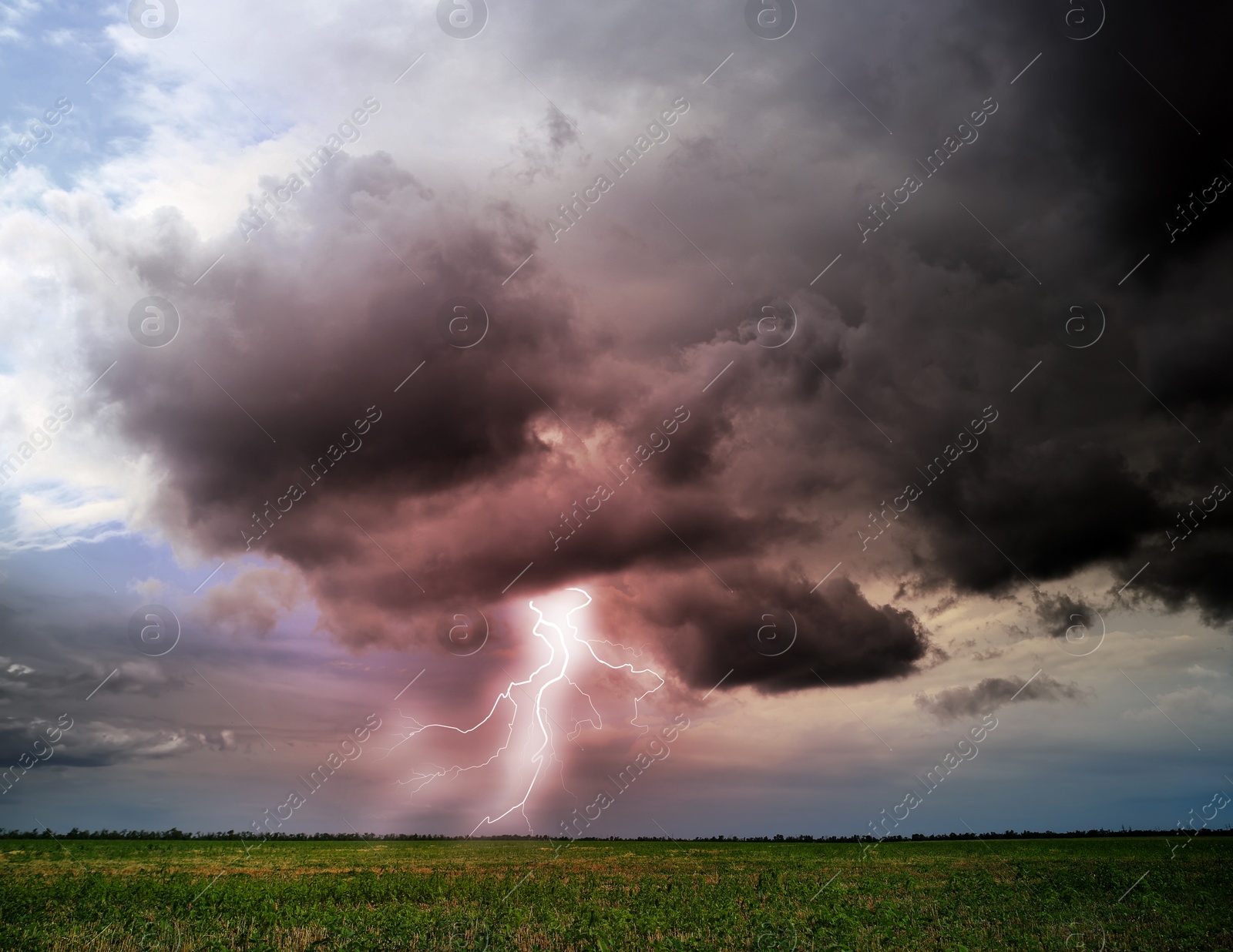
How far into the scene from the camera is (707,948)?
795 inches

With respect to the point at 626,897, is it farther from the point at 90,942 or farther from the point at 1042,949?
the point at 90,942

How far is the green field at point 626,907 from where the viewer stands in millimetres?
21969

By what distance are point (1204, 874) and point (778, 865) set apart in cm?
2343

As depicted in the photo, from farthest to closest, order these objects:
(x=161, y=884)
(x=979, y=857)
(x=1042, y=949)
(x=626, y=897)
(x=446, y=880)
→ (x=979, y=857), (x=446, y=880), (x=161, y=884), (x=626, y=897), (x=1042, y=949)

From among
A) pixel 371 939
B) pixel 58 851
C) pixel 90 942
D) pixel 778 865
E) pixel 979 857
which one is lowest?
pixel 979 857

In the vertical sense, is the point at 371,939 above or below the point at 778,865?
above

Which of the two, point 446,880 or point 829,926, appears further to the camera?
point 446,880

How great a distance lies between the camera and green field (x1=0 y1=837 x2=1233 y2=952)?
22.0m

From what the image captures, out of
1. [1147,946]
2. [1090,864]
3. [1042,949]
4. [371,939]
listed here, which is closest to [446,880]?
[371,939]

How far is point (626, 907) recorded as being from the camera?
2847 cm

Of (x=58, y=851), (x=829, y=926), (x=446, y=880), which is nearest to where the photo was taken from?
(x=829, y=926)

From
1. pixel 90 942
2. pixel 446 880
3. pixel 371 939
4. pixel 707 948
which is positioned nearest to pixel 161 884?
pixel 446 880

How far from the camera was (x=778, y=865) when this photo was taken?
4825 centimetres

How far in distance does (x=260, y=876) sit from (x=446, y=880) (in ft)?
39.6
